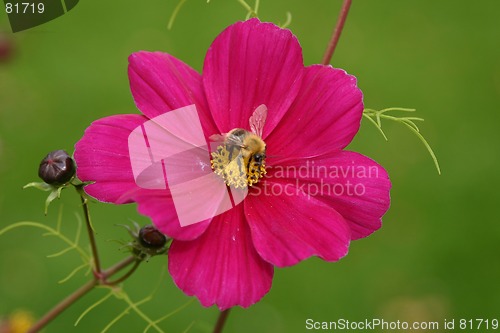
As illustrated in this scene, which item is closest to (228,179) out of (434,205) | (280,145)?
(280,145)

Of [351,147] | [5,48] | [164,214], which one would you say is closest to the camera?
[164,214]

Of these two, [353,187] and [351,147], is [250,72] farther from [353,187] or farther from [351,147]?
[351,147]

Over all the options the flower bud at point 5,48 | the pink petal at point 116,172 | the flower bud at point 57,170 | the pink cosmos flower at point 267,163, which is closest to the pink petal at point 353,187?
the pink cosmos flower at point 267,163

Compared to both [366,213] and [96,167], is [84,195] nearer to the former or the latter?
[96,167]

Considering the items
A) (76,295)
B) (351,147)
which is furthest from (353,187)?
(351,147)

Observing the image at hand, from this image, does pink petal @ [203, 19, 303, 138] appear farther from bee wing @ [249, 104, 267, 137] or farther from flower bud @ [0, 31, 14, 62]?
flower bud @ [0, 31, 14, 62]

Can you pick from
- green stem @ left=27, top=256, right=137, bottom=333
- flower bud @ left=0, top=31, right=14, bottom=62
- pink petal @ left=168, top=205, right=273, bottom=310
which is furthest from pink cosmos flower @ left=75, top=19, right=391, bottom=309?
flower bud @ left=0, top=31, right=14, bottom=62
